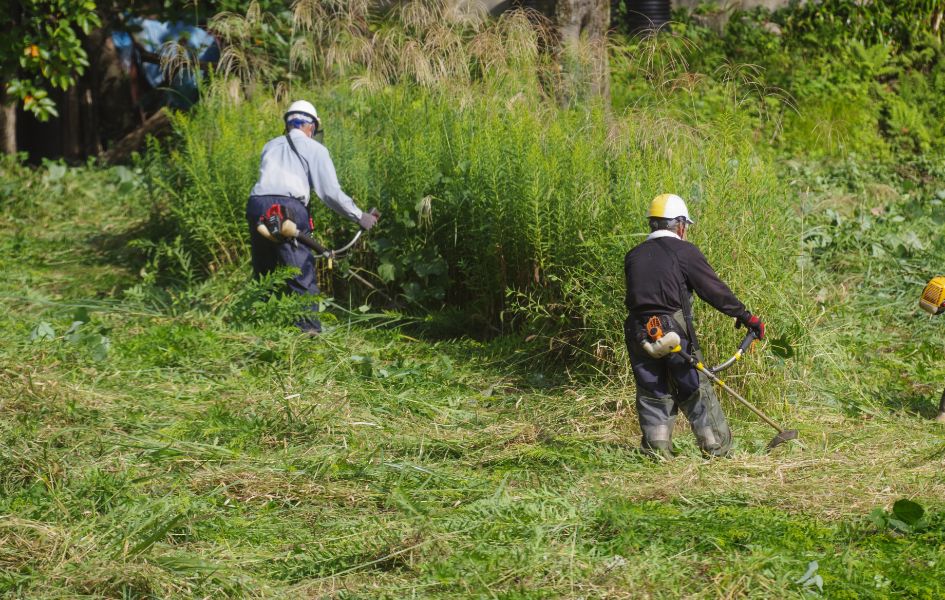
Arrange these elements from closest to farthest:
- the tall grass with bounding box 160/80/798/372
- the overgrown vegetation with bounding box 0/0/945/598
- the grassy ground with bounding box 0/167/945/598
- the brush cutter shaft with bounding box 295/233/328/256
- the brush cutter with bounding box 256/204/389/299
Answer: the grassy ground with bounding box 0/167/945/598
the overgrown vegetation with bounding box 0/0/945/598
the tall grass with bounding box 160/80/798/372
the brush cutter with bounding box 256/204/389/299
the brush cutter shaft with bounding box 295/233/328/256

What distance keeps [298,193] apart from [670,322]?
3379 millimetres

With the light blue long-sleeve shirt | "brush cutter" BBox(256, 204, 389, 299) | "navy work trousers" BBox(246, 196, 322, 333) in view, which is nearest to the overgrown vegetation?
"navy work trousers" BBox(246, 196, 322, 333)

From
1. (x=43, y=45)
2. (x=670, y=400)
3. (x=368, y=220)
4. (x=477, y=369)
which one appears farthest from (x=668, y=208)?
(x=43, y=45)

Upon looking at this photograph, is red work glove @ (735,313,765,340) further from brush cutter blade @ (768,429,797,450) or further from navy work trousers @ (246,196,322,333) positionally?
navy work trousers @ (246,196,322,333)

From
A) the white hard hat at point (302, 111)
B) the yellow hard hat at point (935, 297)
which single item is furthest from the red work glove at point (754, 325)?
the white hard hat at point (302, 111)

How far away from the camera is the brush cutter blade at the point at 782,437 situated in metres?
5.84

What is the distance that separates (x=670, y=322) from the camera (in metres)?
5.67

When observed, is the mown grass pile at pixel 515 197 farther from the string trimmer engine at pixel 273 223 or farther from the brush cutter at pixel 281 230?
the string trimmer engine at pixel 273 223

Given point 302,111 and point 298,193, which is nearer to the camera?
point 298,193

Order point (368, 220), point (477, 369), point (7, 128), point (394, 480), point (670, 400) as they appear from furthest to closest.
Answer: point (7, 128) < point (368, 220) < point (477, 369) < point (670, 400) < point (394, 480)

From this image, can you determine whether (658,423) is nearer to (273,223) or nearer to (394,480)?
(394,480)

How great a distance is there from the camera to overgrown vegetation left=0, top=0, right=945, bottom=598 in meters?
4.45

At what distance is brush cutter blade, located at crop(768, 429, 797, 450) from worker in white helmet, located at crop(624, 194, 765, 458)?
0.73 ft

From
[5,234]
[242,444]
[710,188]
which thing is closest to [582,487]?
[242,444]
